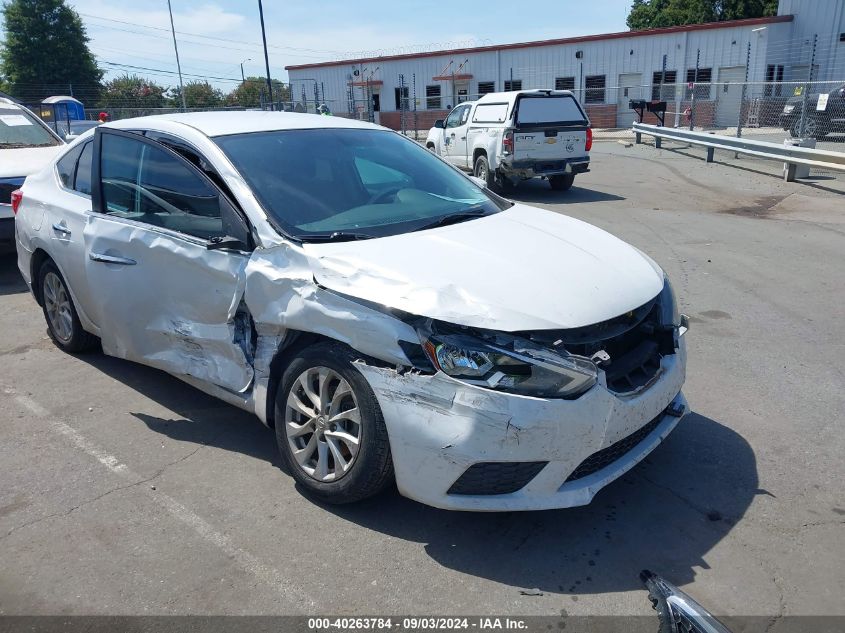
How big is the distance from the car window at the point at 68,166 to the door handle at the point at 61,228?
1.10 ft

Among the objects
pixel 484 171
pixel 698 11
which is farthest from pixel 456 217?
pixel 698 11

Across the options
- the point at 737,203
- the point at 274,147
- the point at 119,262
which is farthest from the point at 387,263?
the point at 737,203

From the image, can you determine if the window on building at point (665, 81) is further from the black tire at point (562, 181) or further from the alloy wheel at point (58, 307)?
the alloy wheel at point (58, 307)

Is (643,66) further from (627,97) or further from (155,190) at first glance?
(155,190)

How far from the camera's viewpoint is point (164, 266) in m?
4.01

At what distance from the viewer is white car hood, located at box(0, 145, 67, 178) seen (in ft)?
26.5

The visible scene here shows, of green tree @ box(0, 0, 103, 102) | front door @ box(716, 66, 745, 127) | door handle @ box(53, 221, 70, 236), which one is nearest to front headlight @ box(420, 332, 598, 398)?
door handle @ box(53, 221, 70, 236)

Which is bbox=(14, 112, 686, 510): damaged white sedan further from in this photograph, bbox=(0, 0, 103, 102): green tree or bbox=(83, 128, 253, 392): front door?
bbox=(0, 0, 103, 102): green tree

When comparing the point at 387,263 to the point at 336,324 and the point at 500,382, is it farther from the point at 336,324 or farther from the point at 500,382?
the point at 500,382

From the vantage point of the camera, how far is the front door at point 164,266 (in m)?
3.71

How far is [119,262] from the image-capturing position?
4.30 metres

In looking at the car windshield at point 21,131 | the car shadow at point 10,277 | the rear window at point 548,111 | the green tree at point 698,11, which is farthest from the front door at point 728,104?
the car shadow at point 10,277

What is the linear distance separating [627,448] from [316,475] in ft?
4.79

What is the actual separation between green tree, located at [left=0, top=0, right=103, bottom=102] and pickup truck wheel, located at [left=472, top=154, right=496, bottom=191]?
45.0m
